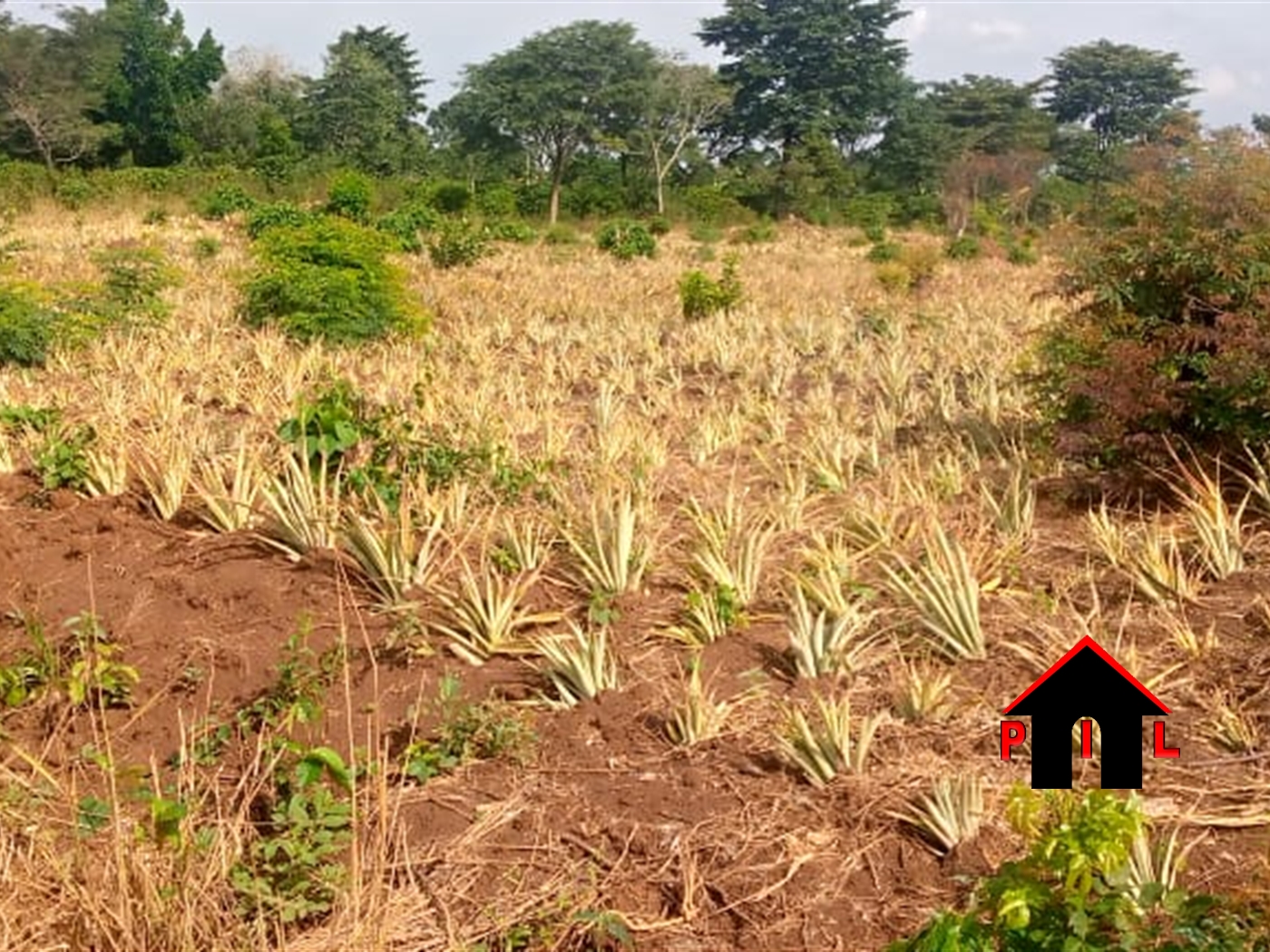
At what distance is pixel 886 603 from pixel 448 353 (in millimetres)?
6914

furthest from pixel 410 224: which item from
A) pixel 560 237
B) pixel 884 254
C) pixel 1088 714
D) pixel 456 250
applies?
pixel 1088 714

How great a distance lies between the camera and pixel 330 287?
1136cm

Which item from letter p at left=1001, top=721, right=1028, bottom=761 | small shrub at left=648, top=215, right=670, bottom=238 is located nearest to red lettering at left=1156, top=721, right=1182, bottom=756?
letter p at left=1001, top=721, right=1028, bottom=761

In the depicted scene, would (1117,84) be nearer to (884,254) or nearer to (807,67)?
(807,67)

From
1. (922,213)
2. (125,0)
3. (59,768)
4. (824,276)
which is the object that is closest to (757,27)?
(922,213)

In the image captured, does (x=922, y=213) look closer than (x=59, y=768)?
No

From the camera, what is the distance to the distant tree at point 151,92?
42812 millimetres

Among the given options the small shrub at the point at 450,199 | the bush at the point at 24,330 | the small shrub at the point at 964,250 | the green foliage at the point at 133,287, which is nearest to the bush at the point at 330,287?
the green foliage at the point at 133,287

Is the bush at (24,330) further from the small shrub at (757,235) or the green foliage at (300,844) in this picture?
the small shrub at (757,235)

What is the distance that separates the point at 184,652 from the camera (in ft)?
15.7

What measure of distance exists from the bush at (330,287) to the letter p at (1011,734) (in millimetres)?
8291

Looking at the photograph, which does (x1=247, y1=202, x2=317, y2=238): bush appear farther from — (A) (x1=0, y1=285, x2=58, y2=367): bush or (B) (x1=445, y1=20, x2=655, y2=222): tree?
(B) (x1=445, y1=20, x2=655, y2=222): tree

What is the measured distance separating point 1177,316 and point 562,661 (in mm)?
3822

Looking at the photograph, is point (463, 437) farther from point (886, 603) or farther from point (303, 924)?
point (303, 924)
